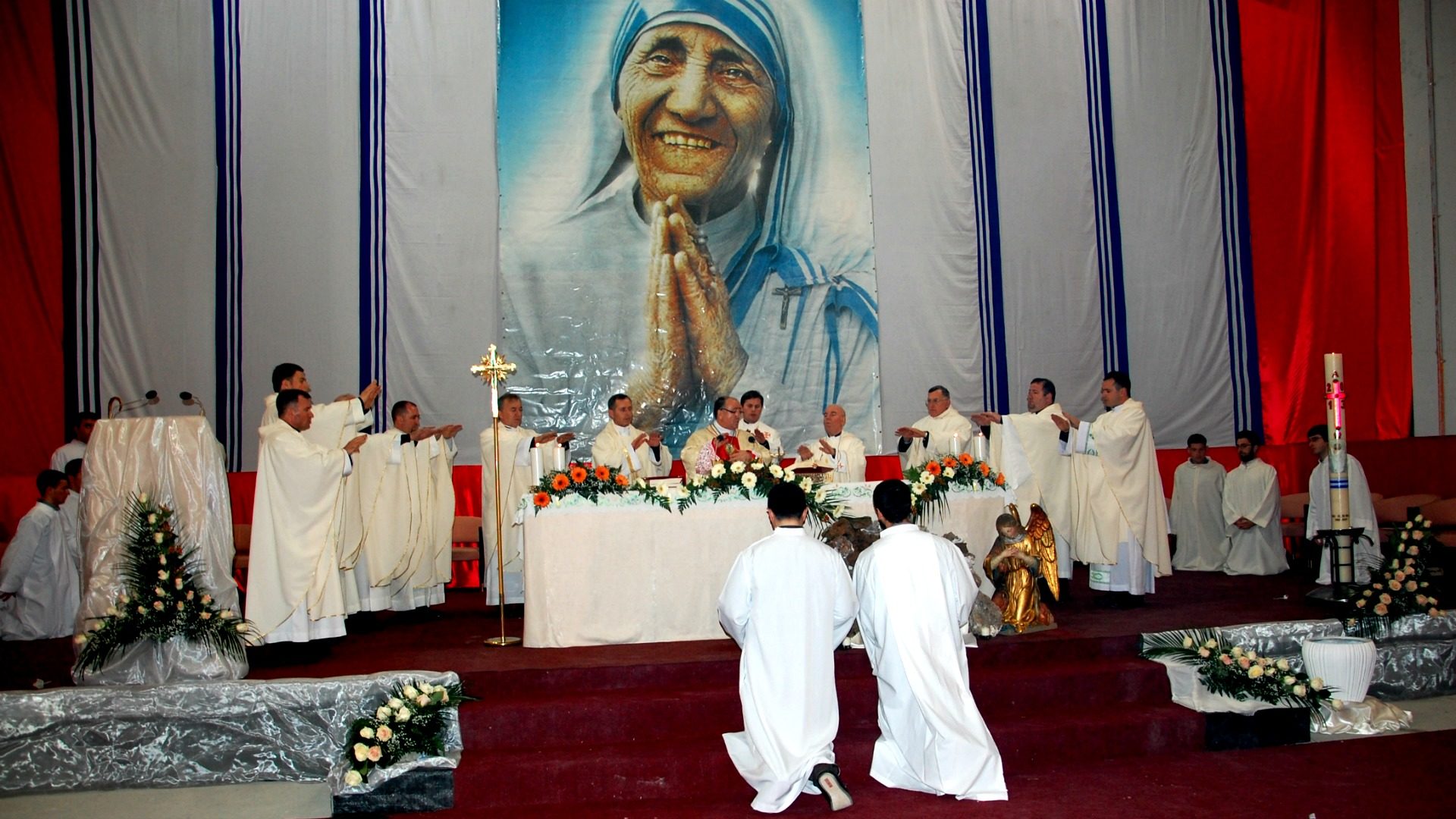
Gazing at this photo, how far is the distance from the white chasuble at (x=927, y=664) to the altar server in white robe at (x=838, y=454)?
10.8 feet

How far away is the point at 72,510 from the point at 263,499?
4.16 metres

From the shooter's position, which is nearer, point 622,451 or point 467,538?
point 622,451

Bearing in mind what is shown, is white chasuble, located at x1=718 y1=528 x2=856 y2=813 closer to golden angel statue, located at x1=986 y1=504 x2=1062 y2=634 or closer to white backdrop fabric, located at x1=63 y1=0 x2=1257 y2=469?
golden angel statue, located at x1=986 y1=504 x2=1062 y2=634

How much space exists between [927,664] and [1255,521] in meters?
7.71

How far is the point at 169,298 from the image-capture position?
39.5ft

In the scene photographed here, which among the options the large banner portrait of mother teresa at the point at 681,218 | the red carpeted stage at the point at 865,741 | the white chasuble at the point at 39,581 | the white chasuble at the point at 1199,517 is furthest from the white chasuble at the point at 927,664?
the white chasuble at the point at 1199,517

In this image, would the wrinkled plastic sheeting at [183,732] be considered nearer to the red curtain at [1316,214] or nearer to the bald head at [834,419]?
the bald head at [834,419]

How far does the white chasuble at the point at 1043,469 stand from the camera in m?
9.34

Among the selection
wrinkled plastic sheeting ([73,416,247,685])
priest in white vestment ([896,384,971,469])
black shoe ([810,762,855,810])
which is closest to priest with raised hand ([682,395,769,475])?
priest in white vestment ([896,384,971,469])

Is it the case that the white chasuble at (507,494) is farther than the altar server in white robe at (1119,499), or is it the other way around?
the white chasuble at (507,494)

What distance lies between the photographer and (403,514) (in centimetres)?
954

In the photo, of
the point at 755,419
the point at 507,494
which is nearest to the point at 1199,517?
the point at 755,419

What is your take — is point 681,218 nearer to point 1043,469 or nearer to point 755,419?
point 755,419

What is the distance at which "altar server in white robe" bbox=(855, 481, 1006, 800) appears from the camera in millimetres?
5414
